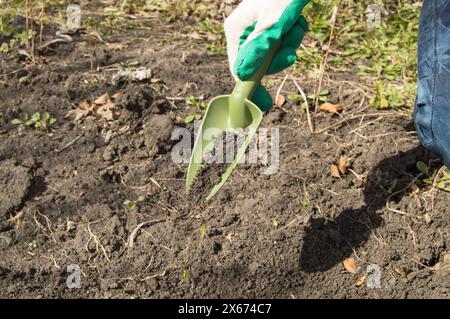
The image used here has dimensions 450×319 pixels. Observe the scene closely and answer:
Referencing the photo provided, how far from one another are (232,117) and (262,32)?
32 centimetres

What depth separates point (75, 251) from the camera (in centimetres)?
226

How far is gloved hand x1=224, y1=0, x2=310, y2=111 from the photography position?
1919mm

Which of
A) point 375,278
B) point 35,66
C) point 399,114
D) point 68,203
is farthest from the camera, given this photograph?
point 35,66

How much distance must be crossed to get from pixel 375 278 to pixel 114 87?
137 cm

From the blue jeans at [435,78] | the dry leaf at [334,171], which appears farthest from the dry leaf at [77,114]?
the blue jeans at [435,78]

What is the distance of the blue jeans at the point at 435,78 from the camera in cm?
189

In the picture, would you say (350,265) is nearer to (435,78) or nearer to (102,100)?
(435,78)

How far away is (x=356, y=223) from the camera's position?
235 cm

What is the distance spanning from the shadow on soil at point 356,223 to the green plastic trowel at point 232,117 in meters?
0.40

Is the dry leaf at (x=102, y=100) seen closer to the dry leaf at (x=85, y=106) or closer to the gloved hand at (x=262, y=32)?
the dry leaf at (x=85, y=106)

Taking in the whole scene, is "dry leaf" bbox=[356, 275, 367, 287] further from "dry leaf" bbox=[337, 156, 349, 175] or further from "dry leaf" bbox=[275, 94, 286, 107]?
"dry leaf" bbox=[275, 94, 286, 107]

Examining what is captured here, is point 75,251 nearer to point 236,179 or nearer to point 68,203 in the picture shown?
point 68,203

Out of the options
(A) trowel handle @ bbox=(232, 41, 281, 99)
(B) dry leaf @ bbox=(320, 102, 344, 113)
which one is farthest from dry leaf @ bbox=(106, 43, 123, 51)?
(A) trowel handle @ bbox=(232, 41, 281, 99)

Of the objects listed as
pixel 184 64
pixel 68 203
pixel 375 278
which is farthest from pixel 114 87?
pixel 375 278
